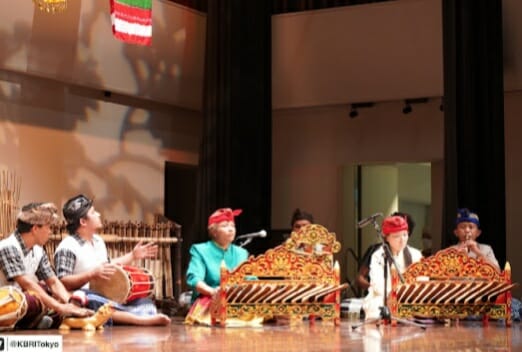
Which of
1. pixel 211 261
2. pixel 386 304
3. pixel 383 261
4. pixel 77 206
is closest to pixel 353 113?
pixel 383 261

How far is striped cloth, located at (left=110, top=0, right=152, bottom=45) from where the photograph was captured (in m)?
11.3

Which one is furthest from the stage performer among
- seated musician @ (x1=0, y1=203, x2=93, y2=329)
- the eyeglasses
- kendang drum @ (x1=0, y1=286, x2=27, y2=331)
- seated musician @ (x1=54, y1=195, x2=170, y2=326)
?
kendang drum @ (x1=0, y1=286, x2=27, y2=331)

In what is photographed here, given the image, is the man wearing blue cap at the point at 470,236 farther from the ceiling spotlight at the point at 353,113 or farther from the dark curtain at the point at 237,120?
the ceiling spotlight at the point at 353,113

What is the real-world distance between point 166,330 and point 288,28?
665 cm

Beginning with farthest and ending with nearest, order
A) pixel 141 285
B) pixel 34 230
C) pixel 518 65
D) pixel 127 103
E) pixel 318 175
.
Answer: pixel 318 175 → pixel 127 103 → pixel 518 65 → pixel 141 285 → pixel 34 230

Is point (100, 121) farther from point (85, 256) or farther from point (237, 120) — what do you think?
point (85, 256)

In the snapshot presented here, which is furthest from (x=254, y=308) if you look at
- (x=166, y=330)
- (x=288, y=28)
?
(x=288, y=28)

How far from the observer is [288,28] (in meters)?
13.8

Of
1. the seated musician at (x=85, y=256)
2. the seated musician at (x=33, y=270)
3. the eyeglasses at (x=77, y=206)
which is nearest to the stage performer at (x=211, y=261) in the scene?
the seated musician at (x=85, y=256)

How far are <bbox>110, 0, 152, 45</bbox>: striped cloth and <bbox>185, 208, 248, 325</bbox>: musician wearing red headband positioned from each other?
3408mm

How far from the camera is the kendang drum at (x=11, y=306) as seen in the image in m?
7.21

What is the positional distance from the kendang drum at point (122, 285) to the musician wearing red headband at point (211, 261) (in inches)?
18.0

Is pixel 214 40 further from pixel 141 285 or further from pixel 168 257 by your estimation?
pixel 141 285

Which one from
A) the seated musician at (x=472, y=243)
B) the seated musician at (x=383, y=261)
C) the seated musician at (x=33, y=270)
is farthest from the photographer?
the seated musician at (x=472, y=243)
